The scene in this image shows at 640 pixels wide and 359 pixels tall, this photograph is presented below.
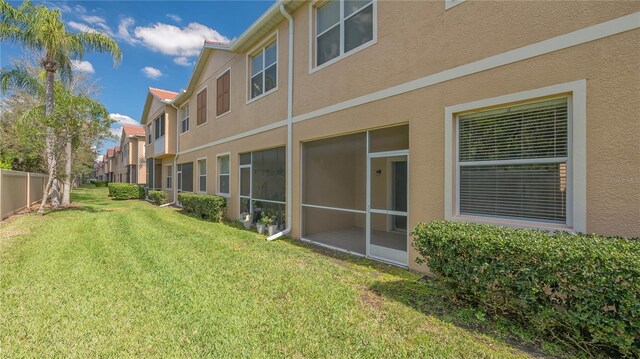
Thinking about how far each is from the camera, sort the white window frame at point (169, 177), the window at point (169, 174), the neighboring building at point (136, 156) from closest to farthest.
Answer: the white window frame at point (169, 177)
the window at point (169, 174)
the neighboring building at point (136, 156)

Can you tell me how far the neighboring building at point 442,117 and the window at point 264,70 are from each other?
7cm

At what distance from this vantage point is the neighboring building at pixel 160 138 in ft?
60.6

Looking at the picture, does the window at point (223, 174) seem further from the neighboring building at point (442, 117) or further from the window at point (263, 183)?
the neighboring building at point (442, 117)

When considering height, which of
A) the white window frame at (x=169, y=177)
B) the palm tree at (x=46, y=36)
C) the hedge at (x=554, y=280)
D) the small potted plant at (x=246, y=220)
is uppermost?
the palm tree at (x=46, y=36)

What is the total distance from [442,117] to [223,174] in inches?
407

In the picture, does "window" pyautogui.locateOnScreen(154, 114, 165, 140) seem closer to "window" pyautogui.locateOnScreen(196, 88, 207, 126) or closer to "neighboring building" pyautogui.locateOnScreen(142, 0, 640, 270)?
"window" pyautogui.locateOnScreen(196, 88, 207, 126)

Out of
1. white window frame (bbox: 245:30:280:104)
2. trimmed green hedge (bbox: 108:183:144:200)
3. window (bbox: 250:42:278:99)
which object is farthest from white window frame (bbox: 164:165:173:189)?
window (bbox: 250:42:278:99)

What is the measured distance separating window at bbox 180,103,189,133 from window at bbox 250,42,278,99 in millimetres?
8438

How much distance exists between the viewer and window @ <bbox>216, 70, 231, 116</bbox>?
12328mm

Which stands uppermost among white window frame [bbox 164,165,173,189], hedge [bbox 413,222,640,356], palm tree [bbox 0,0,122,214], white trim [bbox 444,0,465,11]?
palm tree [bbox 0,0,122,214]

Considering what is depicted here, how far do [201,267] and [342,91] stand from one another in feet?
16.3

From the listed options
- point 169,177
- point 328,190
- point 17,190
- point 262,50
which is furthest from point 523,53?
point 169,177

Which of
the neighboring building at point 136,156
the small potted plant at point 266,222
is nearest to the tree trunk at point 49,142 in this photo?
the small potted plant at point 266,222

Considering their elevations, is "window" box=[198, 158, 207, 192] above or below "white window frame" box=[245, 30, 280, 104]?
below
